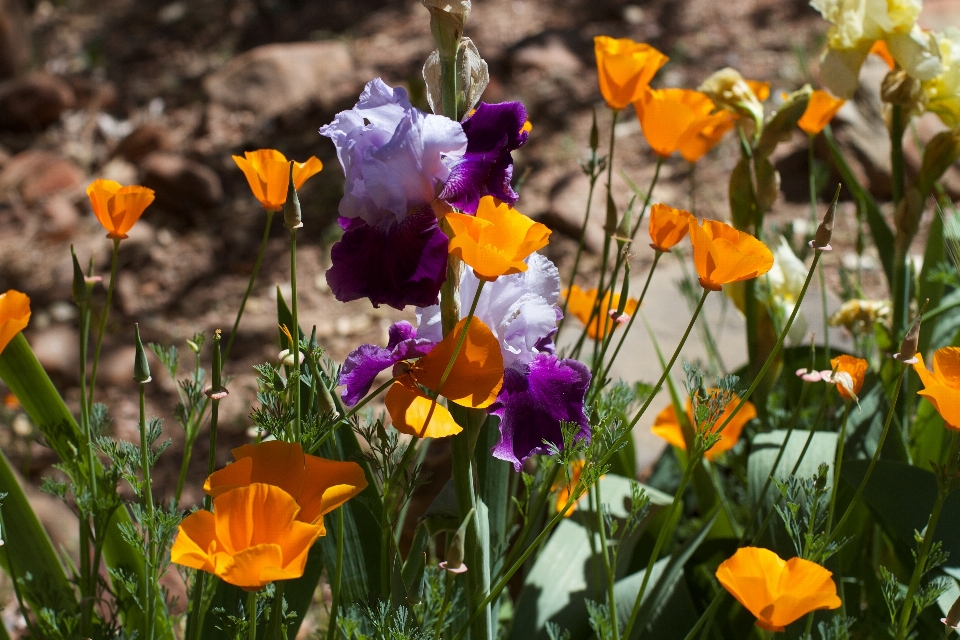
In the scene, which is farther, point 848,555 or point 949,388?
point 848,555

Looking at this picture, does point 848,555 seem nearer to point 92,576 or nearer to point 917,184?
point 917,184

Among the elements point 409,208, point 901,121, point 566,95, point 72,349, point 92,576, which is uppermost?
point 409,208

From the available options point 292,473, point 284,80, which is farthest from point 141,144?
point 292,473

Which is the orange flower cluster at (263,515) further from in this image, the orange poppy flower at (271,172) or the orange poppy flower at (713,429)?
the orange poppy flower at (713,429)

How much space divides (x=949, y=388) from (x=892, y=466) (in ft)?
1.08

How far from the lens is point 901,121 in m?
1.24

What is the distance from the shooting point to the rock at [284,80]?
3551 millimetres

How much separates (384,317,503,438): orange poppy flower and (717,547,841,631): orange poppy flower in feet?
0.78

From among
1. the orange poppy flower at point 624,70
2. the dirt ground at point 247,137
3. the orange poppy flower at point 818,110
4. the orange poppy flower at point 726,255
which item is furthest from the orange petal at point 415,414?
the dirt ground at point 247,137

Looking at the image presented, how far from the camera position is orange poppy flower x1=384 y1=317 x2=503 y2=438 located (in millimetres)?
673

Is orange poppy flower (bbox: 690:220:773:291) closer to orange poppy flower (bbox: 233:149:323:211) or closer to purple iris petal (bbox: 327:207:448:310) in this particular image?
purple iris petal (bbox: 327:207:448:310)

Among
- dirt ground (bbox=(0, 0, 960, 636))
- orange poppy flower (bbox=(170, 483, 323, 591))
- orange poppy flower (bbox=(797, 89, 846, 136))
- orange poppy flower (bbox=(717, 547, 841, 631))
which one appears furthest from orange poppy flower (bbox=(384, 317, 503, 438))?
dirt ground (bbox=(0, 0, 960, 636))

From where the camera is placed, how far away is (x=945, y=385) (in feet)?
2.36

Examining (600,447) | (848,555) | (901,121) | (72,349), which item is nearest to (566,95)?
(72,349)
